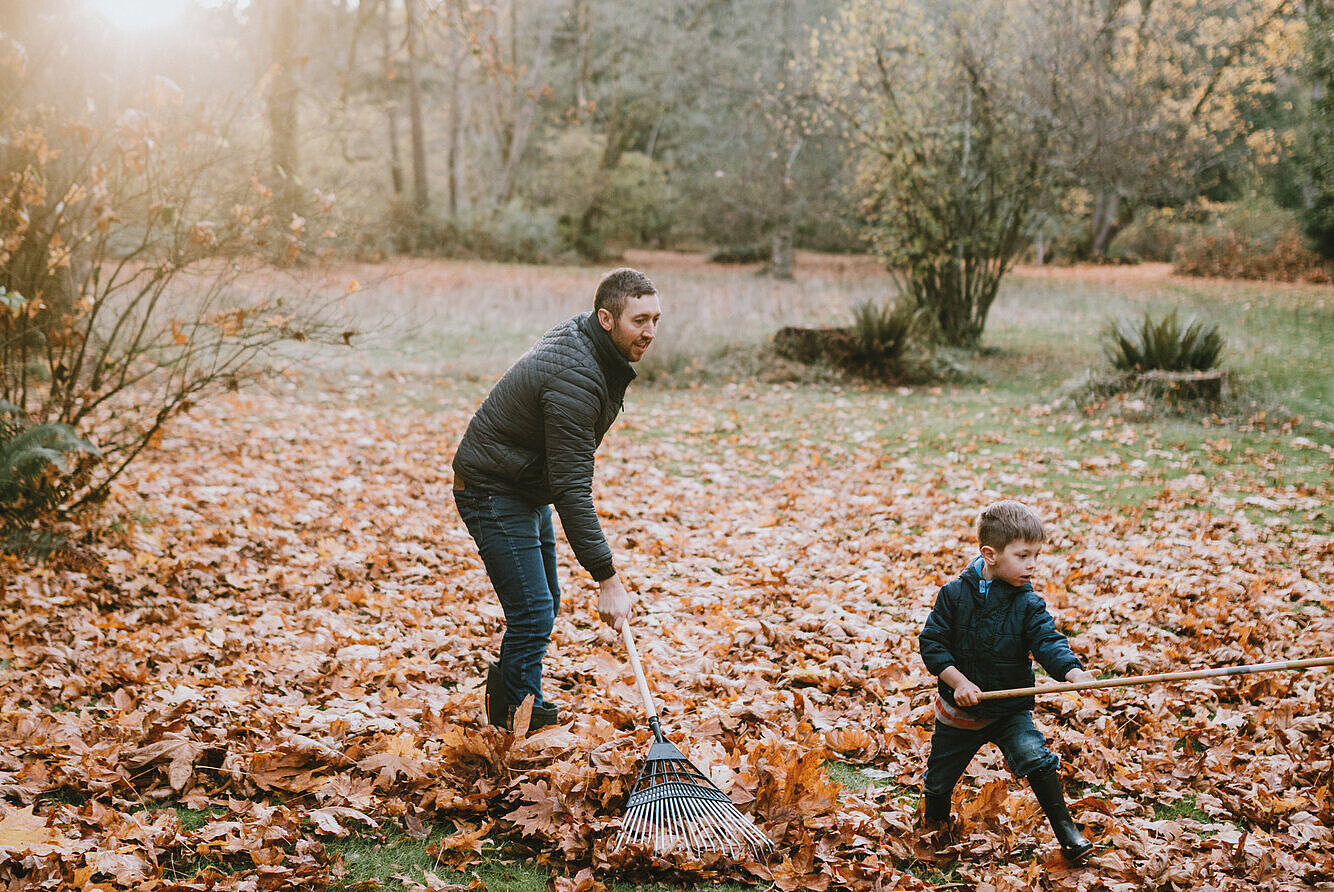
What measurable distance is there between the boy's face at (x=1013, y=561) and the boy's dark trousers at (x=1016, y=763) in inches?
18.9

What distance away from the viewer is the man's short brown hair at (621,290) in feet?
11.6

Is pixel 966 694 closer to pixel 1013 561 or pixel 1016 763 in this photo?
pixel 1016 763

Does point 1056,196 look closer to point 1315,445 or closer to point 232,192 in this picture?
point 1315,445

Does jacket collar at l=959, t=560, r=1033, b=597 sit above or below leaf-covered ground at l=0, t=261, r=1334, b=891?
above

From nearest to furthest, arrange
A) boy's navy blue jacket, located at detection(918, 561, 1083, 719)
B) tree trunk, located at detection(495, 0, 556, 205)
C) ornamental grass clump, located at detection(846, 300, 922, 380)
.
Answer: boy's navy blue jacket, located at detection(918, 561, 1083, 719)
ornamental grass clump, located at detection(846, 300, 922, 380)
tree trunk, located at detection(495, 0, 556, 205)

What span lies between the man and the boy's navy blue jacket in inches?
45.5

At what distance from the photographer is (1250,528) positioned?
7.16 m

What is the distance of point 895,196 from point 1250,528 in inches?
396

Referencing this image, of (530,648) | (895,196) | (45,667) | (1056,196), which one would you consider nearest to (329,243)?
(45,667)

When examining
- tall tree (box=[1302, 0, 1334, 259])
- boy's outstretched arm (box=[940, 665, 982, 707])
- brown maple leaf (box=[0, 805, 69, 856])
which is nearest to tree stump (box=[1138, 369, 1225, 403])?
Answer: boy's outstretched arm (box=[940, 665, 982, 707])

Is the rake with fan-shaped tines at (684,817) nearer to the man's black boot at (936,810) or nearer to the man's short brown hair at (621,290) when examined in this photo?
the man's black boot at (936,810)

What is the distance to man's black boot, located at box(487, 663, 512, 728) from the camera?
3.97m

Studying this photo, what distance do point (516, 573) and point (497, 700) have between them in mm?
597

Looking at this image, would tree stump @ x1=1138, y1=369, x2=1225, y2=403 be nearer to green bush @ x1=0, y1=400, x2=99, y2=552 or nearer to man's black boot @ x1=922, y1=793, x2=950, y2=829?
man's black boot @ x1=922, y1=793, x2=950, y2=829
